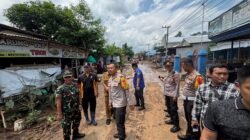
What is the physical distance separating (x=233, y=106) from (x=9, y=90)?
24.2 ft

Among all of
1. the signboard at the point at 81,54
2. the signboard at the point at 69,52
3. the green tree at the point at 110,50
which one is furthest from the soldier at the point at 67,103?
the green tree at the point at 110,50

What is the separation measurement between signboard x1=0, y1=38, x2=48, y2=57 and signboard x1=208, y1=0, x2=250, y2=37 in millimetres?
9522

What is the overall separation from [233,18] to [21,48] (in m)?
9.94

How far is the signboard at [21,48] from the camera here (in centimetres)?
666

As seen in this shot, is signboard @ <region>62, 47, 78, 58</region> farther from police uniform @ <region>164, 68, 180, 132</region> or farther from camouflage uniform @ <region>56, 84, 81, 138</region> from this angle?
police uniform @ <region>164, 68, 180, 132</region>

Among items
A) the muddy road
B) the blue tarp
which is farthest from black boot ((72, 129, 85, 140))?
the blue tarp

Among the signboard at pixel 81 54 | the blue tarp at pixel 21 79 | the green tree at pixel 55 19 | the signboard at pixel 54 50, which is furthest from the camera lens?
the green tree at pixel 55 19

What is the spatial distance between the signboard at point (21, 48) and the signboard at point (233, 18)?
9.52 metres

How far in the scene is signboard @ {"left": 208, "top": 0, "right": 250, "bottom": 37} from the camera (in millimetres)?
7018

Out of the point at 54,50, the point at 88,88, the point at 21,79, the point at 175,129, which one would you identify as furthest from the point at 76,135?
the point at 54,50

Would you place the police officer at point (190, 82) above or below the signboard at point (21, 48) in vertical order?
below

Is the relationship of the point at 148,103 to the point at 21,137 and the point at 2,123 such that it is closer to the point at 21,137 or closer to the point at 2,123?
the point at 21,137

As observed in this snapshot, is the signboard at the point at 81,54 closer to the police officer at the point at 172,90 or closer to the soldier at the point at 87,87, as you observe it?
the soldier at the point at 87,87

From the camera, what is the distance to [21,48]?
7.58 meters
